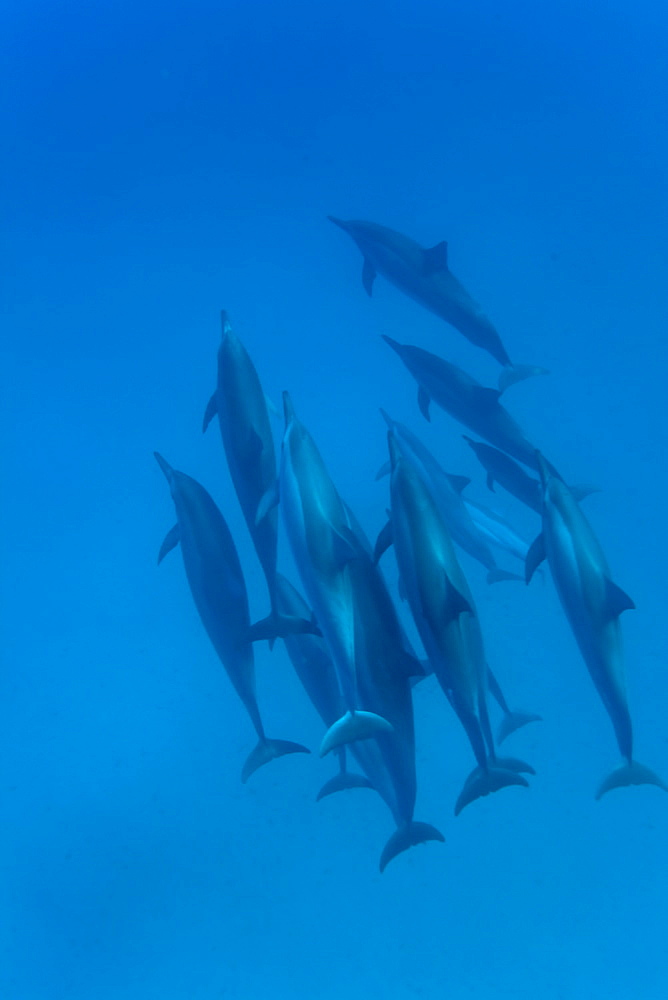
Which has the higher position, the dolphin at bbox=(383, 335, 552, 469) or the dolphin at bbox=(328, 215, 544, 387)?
the dolphin at bbox=(328, 215, 544, 387)

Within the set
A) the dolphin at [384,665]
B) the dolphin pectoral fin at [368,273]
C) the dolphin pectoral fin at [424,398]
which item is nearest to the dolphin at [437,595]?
the dolphin at [384,665]

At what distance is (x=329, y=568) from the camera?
3.46 metres

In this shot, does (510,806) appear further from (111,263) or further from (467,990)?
(111,263)

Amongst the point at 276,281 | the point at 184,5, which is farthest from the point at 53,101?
the point at 276,281

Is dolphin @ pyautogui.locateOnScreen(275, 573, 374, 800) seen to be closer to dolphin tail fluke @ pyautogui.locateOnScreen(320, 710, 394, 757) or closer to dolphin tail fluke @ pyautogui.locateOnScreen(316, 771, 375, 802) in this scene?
dolphin tail fluke @ pyautogui.locateOnScreen(316, 771, 375, 802)

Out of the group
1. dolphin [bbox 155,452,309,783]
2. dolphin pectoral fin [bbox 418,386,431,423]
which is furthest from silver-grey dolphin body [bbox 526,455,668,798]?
dolphin pectoral fin [bbox 418,386,431,423]

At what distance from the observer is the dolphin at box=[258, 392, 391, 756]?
11.0 feet

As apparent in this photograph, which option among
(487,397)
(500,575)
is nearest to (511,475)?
(487,397)

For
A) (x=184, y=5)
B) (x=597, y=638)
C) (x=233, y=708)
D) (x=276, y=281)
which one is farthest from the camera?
(x=184, y=5)

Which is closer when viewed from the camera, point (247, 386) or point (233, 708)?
point (247, 386)

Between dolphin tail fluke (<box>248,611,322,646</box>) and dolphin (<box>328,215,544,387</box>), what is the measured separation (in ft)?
9.70

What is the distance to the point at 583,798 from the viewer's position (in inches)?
268

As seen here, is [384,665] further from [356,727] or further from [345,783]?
[345,783]

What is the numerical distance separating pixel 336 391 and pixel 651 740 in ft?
15.6
